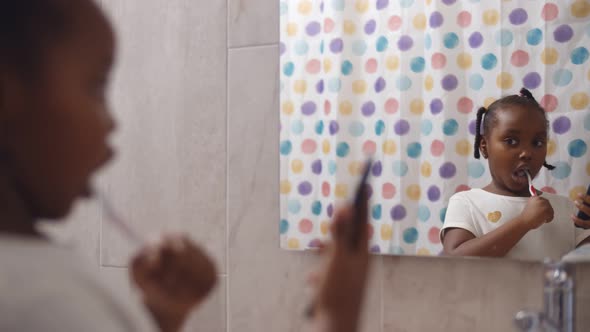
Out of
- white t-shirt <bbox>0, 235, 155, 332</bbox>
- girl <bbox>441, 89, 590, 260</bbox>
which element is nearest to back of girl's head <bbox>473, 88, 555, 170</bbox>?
girl <bbox>441, 89, 590, 260</bbox>

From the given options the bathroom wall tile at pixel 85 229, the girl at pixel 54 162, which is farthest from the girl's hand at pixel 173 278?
the bathroom wall tile at pixel 85 229

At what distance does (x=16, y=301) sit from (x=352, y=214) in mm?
187

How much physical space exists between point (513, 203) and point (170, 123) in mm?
627

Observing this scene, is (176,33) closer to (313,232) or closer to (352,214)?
(313,232)

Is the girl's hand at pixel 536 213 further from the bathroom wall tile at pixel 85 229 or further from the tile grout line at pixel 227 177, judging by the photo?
the bathroom wall tile at pixel 85 229

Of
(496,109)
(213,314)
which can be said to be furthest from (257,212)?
(496,109)

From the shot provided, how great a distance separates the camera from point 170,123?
4.10ft

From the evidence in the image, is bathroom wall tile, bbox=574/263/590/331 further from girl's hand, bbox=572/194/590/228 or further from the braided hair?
the braided hair

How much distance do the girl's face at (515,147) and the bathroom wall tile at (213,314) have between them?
0.50 metres

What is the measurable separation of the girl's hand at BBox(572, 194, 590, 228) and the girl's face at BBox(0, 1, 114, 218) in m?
0.69

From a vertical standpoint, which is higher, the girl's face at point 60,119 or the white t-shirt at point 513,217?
the girl's face at point 60,119

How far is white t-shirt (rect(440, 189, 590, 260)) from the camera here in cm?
93

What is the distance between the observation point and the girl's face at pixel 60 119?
1.37 feet

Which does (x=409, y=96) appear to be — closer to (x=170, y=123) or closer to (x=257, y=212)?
(x=257, y=212)
